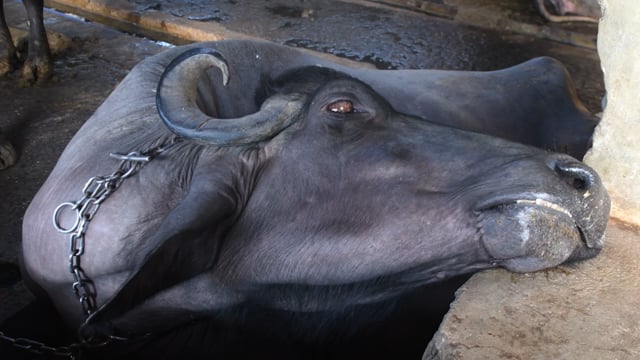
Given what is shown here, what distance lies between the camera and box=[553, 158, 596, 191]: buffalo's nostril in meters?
2.20

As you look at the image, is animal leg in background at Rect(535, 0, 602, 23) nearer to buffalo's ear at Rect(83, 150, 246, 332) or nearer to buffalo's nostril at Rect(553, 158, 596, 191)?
buffalo's nostril at Rect(553, 158, 596, 191)

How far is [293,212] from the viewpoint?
256cm

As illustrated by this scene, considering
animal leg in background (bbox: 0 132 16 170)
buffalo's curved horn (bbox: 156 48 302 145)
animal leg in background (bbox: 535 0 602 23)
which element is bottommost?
animal leg in background (bbox: 0 132 16 170)

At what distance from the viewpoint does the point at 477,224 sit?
7.65ft

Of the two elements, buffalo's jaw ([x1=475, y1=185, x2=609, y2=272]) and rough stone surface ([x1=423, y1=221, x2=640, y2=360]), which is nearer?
rough stone surface ([x1=423, y1=221, x2=640, y2=360])

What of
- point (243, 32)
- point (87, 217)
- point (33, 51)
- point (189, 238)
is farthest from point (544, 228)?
point (243, 32)

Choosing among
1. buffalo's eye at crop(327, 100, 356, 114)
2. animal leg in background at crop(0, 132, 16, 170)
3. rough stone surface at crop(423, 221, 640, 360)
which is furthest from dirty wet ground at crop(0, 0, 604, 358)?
rough stone surface at crop(423, 221, 640, 360)

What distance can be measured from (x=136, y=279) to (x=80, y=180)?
83cm

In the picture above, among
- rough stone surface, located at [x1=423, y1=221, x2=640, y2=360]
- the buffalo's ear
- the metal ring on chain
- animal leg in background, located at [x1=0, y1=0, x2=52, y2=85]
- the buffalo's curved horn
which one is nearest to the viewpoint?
rough stone surface, located at [x1=423, y1=221, x2=640, y2=360]

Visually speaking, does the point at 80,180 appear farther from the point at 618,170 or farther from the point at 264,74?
the point at 618,170

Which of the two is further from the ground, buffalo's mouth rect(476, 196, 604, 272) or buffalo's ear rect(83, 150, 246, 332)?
buffalo's mouth rect(476, 196, 604, 272)

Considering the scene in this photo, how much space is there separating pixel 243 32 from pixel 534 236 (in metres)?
5.36

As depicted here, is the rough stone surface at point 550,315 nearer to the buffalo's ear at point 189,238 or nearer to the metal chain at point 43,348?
the buffalo's ear at point 189,238

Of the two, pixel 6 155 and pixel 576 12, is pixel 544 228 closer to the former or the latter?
pixel 6 155
